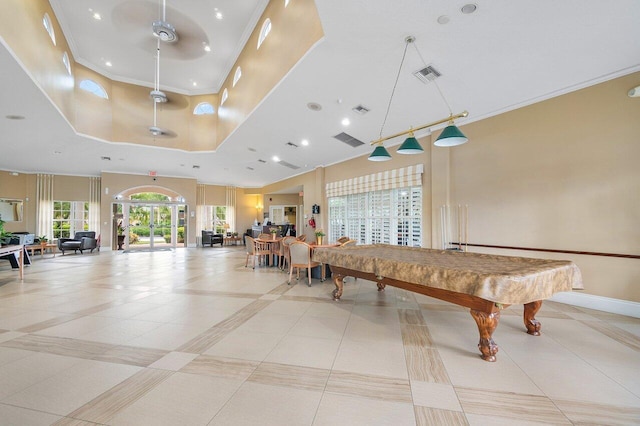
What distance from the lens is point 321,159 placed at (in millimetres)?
8977

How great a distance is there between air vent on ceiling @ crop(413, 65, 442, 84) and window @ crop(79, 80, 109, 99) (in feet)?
29.3

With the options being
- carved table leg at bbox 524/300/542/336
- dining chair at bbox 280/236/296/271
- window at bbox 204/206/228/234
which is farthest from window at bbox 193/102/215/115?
carved table leg at bbox 524/300/542/336

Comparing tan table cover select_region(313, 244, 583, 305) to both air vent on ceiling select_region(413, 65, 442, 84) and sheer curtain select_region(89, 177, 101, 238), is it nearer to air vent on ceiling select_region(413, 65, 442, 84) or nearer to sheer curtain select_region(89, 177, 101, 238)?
air vent on ceiling select_region(413, 65, 442, 84)

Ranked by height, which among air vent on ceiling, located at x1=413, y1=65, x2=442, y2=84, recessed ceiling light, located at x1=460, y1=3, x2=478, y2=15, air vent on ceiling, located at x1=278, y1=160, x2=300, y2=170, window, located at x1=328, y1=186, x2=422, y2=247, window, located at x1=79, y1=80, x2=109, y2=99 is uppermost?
window, located at x1=79, y1=80, x2=109, y2=99

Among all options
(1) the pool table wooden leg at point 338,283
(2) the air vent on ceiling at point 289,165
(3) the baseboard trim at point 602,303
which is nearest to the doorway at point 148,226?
(2) the air vent on ceiling at point 289,165

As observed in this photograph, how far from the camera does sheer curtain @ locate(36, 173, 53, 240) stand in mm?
10773

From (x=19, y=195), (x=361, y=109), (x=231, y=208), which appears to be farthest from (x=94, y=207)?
(x=361, y=109)

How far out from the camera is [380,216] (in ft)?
24.6

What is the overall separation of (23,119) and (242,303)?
21.6ft

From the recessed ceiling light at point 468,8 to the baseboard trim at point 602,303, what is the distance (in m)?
4.26

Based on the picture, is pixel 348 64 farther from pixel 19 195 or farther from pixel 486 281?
pixel 19 195

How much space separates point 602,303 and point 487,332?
2.79 m

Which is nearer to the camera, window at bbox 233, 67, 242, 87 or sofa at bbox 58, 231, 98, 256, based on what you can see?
window at bbox 233, 67, 242, 87

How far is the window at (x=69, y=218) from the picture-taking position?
11.2m
